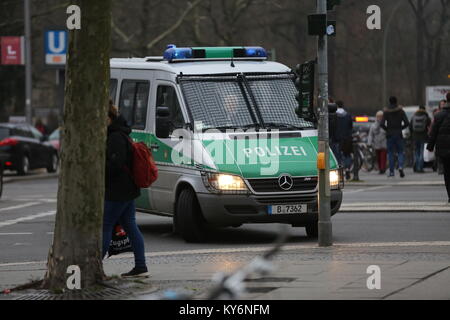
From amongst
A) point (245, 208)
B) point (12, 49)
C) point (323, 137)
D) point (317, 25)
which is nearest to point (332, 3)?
point (317, 25)

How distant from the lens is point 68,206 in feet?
35.6

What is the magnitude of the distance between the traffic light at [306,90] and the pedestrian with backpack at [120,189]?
3.09 meters

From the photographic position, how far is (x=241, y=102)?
1644cm

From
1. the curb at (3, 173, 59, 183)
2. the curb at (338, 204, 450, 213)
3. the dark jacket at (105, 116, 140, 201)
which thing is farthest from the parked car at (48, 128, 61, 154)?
the dark jacket at (105, 116, 140, 201)

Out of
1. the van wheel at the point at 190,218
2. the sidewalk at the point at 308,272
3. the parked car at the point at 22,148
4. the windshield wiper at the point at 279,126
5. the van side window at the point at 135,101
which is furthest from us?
the parked car at the point at 22,148

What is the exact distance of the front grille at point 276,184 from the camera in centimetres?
1530

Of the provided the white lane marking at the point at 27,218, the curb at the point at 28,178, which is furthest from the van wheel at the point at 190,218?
the curb at the point at 28,178

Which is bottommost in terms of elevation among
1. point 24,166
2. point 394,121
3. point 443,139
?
point 24,166

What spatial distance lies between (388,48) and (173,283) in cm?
5159

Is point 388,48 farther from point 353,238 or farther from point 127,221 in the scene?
point 127,221

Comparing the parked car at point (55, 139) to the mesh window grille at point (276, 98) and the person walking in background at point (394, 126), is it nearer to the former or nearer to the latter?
the person walking in background at point (394, 126)

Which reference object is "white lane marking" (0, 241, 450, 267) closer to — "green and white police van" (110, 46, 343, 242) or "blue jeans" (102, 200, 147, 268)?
"green and white police van" (110, 46, 343, 242)

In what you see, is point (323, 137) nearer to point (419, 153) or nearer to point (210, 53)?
point (210, 53)

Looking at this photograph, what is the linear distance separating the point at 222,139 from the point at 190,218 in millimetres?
1051
